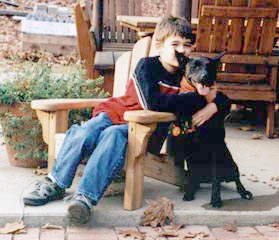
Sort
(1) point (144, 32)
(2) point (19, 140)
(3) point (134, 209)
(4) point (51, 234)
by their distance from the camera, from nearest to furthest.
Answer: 1. (4) point (51, 234)
2. (3) point (134, 209)
3. (2) point (19, 140)
4. (1) point (144, 32)

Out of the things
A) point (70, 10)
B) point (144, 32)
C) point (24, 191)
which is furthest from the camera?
point (70, 10)

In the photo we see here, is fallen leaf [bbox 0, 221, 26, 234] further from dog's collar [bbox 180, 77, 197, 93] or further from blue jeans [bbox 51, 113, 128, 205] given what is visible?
dog's collar [bbox 180, 77, 197, 93]

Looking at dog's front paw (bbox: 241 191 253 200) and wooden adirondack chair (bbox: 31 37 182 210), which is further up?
wooden adirondack chair (bbox: 31 37 182 210)

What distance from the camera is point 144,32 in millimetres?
6129

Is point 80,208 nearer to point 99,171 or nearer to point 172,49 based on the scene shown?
point 99,171

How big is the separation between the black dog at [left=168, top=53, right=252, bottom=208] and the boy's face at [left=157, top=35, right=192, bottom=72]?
0.16m

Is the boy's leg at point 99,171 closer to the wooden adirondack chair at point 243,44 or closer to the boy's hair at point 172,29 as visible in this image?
the boy's hair at point 172,29

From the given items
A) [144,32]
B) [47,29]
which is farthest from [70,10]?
[144,32]

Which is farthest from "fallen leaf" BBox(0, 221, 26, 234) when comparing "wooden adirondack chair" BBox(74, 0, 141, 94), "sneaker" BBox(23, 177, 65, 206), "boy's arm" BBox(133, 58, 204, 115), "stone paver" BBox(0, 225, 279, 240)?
"wooden adirondack chair" BBox(74, 0, 141, 94)

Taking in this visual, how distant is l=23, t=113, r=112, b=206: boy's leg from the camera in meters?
3.68

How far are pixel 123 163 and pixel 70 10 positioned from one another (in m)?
13.0

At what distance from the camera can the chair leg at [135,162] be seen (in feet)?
12.0

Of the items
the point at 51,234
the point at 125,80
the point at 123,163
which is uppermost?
the point at 125,80

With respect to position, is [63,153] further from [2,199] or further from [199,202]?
[199,202]
